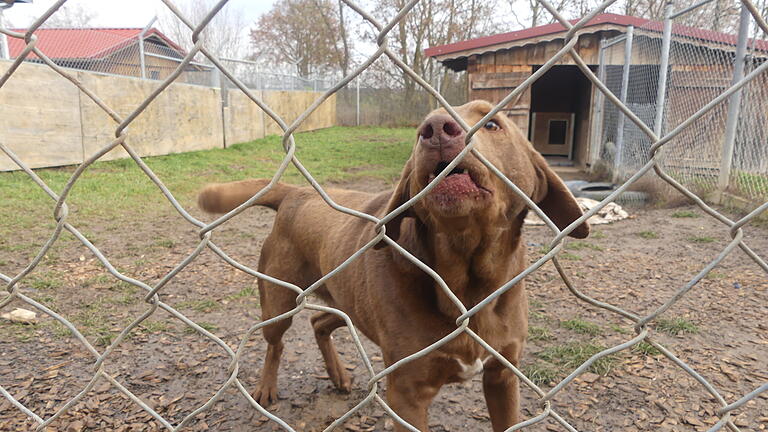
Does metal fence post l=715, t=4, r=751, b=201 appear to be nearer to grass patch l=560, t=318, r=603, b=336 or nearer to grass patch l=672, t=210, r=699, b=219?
grass patch l=672, t=210, r=699, b=219

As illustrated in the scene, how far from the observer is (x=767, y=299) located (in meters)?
4.01

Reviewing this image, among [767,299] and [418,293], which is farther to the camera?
[767,299]

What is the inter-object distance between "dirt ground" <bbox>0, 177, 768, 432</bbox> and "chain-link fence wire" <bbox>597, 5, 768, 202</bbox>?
154cm

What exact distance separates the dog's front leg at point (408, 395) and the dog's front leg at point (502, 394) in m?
0.30

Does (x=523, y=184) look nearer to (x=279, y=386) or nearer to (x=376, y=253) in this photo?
(x=376, y=253)

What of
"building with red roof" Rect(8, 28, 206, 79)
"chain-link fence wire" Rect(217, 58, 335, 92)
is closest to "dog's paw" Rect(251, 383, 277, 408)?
"building with red roof" Rect(8, 28, 206, 79)

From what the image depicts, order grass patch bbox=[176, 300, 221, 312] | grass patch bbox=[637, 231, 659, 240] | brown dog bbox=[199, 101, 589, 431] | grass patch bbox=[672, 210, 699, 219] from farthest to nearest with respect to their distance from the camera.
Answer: grass patch bbox=[672, 210, 699, 219] → grass patch bbox=[637, 231, 659, 240] → grass patch bbox=[176, 300, 221, 312] → brown dog bbox=[199, 101, 589, 431]

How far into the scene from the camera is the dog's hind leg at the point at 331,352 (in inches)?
117

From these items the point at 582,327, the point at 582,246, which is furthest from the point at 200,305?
the point at 582,246

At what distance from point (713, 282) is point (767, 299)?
0.43 m

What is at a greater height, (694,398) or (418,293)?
(418,293)

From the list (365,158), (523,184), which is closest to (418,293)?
(523,184)

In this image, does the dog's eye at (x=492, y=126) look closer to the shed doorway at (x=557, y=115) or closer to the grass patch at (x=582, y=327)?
the grass patch at (x=582, y=327)

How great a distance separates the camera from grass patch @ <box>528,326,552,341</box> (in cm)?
347
